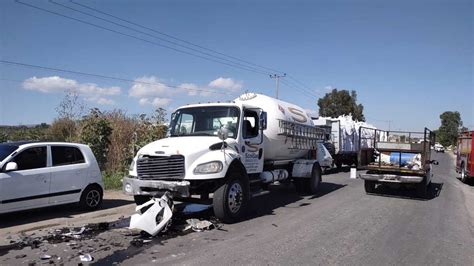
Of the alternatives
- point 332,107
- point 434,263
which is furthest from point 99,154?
point 332,107

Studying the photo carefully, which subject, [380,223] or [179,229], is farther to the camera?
[380,223]

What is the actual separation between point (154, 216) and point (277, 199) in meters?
5.82

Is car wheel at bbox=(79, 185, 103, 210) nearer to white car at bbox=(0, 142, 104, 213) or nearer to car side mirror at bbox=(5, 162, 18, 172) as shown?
white car at bbox=(0, 142, 104, 213)

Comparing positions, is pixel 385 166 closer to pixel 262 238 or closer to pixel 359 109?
pixel 262 238

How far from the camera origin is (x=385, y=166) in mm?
14328

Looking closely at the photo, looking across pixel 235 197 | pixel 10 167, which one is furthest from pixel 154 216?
pixel 10 167

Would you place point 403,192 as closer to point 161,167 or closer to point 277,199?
point 277,199

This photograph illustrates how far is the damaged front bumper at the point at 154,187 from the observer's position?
335 inches

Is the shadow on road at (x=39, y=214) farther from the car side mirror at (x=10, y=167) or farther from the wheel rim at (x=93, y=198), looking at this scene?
the car side mirror at (x=10, y=167)

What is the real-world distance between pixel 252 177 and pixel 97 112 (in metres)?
9.18

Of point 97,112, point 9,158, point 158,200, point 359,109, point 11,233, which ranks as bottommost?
point 11,233

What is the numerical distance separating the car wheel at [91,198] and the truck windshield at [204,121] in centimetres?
237

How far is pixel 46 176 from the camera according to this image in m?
9.39

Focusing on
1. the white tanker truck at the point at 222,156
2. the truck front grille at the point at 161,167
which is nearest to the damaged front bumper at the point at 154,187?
the white tanker truck at the point at 222,156
